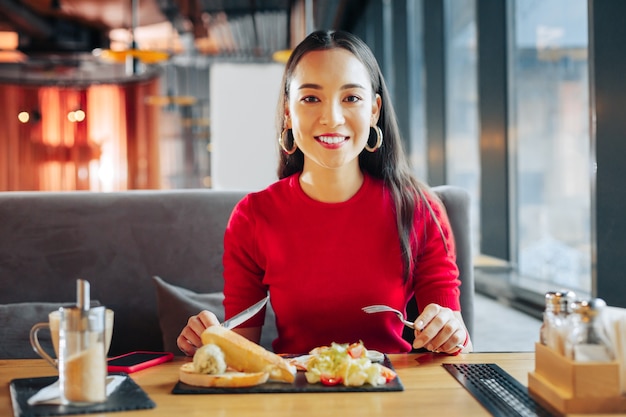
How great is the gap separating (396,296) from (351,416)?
69 cm

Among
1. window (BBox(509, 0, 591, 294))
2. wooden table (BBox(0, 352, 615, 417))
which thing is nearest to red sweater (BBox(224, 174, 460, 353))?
wooden table (BBox(0, 352, 615, 417))

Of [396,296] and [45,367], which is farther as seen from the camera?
[396,296]

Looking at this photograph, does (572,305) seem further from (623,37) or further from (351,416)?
(623,37)

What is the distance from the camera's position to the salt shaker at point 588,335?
101 cm

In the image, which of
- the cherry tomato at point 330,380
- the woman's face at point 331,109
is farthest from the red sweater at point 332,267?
the cherry tomato at point 330,380

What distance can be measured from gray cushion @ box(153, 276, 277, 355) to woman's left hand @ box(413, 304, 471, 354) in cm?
83

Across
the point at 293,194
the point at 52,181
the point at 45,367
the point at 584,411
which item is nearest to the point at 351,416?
the point at 584,411

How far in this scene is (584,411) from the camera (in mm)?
1022

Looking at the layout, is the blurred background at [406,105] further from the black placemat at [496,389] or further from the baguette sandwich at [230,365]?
the baguette sandwich at [230,365]

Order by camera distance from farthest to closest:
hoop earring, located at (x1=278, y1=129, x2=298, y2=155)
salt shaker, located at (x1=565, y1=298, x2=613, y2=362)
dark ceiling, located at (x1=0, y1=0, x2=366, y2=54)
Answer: dark ceiling, located at (x1=0, y1=0, x2=366, y2=54), hoop earring, located at (x1=278, y1=129, x2=298, y2=155), salt shaker, located at (x1=565, y1=298, x2=613, y2=362)

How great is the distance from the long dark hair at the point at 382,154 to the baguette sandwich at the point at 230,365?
58cm

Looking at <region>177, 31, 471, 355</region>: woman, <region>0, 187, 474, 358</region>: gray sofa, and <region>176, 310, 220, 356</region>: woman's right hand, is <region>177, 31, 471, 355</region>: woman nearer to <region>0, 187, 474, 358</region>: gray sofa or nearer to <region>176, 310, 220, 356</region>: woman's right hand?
<region>176, 310, 220, 356</region>: woman's right hand

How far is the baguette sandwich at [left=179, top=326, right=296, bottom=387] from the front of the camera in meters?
1.16

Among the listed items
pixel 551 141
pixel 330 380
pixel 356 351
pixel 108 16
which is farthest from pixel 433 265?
pixel 108 16
